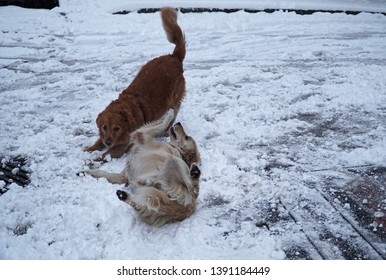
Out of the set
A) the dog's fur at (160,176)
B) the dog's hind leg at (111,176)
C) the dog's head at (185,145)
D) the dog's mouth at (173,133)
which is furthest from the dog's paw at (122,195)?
the dog's mouth at (173,133)

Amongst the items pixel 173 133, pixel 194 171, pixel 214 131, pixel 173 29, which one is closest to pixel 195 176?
pixel 194 171

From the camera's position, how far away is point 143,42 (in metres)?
Result: 8.30

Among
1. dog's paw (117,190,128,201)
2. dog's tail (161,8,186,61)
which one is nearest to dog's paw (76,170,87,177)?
dog's paw (117,190,128,201)

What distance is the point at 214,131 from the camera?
4.51 m

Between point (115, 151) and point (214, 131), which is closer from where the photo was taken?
point (115, 151)

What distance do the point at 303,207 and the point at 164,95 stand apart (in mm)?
2278

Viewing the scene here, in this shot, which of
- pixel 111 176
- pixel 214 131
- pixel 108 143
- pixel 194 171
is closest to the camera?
pixel 194 171

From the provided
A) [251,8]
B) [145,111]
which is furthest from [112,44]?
[251,8]

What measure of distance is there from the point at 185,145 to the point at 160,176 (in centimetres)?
68

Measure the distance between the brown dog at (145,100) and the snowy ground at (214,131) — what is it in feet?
0.88

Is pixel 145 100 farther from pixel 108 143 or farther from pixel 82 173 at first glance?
pixel 82 173

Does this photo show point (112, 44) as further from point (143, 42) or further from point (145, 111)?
point (145, 111)

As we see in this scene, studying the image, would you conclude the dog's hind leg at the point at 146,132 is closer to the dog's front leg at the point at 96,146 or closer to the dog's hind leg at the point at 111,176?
the dog's hind leg at the point at 111,176

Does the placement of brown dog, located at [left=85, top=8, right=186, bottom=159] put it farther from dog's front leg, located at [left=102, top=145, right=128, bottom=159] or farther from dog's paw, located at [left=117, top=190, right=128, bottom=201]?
dog's paw, located at [left=117, top=190, right=128, bottom=201]
